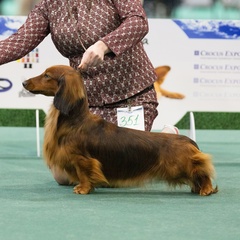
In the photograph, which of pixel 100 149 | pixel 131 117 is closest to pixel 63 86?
pixel 100 149

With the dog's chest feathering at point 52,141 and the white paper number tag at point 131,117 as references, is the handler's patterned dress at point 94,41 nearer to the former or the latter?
the white paper number tag at point 131,117

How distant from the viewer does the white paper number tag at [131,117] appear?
4.21 meters

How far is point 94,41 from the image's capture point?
4.06 metres

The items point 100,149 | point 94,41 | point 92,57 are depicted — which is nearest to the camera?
point 92,57

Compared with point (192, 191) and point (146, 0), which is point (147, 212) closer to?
point (192, 191)

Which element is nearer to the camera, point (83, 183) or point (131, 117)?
point (83, 183)

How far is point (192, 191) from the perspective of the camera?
152 inches

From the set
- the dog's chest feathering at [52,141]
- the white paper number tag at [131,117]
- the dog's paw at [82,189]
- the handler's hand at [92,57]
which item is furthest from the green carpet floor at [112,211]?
the handler's hand at [92,57]

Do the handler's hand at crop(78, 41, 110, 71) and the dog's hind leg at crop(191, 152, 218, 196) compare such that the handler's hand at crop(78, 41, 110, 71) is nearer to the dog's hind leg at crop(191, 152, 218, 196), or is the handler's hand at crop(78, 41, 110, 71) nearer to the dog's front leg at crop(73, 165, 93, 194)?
the dog's front leg at crop(73, 165, 93, 194)

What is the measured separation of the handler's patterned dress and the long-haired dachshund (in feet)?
1.22

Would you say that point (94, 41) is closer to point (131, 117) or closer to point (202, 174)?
point (131, 117)

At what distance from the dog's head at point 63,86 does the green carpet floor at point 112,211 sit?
1.49 ft

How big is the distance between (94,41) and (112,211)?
3.82 feet

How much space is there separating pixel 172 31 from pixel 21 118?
225cm
